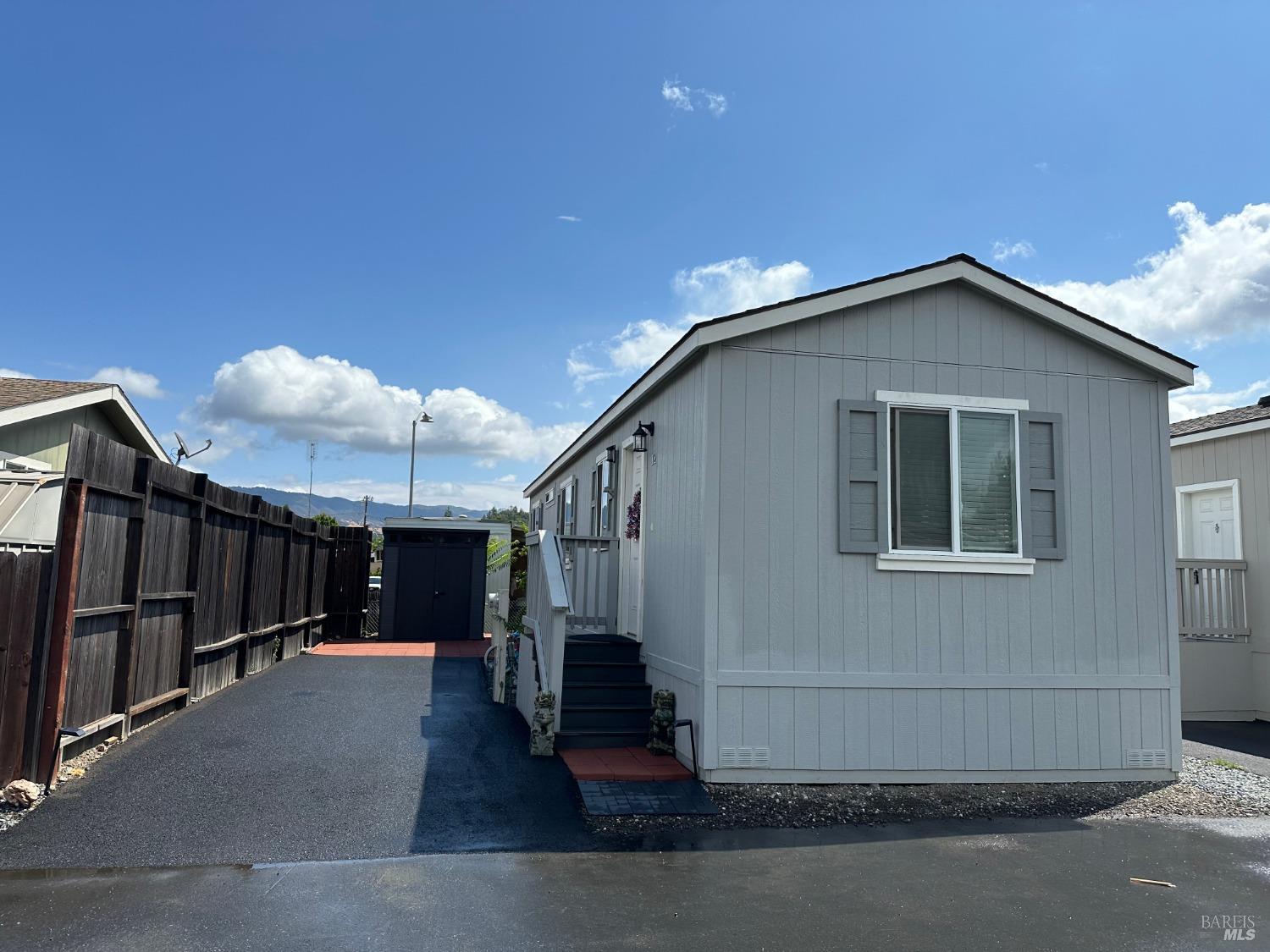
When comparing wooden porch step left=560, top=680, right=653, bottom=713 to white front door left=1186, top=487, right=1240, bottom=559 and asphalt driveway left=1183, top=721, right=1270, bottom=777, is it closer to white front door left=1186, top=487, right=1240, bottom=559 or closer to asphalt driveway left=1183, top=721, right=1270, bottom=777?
asphalt driveway left=1183, top=721, right=1270, bottom=777

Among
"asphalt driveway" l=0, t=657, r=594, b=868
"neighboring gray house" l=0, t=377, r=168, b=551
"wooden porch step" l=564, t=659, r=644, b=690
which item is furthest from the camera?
"wooden porch step" l=564, t=659, r=644, b=690

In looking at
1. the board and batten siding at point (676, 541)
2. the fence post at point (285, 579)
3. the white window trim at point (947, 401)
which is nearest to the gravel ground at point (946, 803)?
the board and batten siding at point (676, 541)

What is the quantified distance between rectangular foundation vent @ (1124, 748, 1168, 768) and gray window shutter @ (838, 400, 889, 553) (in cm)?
249

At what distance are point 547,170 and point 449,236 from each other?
10.4ft

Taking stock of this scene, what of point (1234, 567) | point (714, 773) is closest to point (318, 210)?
point (714, 773)

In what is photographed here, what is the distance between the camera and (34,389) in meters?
9.90

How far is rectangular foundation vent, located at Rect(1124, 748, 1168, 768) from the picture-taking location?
247 inches

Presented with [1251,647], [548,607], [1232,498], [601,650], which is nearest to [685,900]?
[548,607]

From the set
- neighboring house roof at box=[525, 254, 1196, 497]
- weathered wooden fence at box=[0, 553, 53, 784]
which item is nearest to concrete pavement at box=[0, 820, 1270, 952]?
weathered wooden fence at box=[0, 553, 53, 784]

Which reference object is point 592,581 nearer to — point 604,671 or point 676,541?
point 604,671

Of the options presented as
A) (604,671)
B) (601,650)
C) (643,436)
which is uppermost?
(643,436)

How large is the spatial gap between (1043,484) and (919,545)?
1.11 m

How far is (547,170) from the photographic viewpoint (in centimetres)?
1016

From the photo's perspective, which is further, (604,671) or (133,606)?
(604,671)
